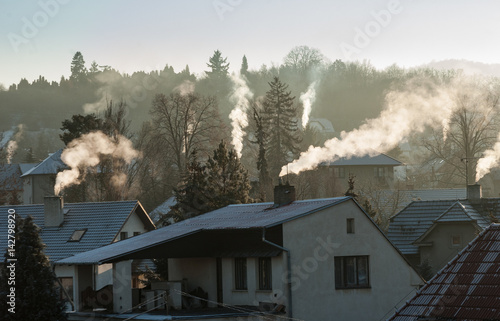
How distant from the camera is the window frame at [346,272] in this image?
3203 centimetres

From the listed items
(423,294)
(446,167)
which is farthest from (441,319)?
(446,167)

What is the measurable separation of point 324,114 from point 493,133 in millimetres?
84085

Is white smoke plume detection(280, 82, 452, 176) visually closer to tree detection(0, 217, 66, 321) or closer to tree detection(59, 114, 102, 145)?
tree detection(0, 217, 66, 321)

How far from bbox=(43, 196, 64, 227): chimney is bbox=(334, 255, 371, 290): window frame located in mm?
19731

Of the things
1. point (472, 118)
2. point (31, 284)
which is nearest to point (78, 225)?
point (31, 284)

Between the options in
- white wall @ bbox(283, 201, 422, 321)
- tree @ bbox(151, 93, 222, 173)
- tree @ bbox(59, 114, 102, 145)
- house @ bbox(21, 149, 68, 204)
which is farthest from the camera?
house @ bbox(21, 149, 68, 204)

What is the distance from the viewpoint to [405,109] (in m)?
58.8

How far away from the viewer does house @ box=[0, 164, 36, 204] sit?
3100 inches

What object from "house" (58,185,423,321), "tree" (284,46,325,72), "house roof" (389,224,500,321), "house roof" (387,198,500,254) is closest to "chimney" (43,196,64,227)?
"house" (58,185,423,321)

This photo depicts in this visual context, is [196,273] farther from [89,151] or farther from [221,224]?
[89,151]

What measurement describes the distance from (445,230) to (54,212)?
802 inches

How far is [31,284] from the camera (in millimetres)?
30594

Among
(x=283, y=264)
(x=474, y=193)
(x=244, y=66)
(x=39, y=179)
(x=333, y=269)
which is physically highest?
(x=244, y=66)

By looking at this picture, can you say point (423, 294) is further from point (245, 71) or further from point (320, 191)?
point (245, 71)
